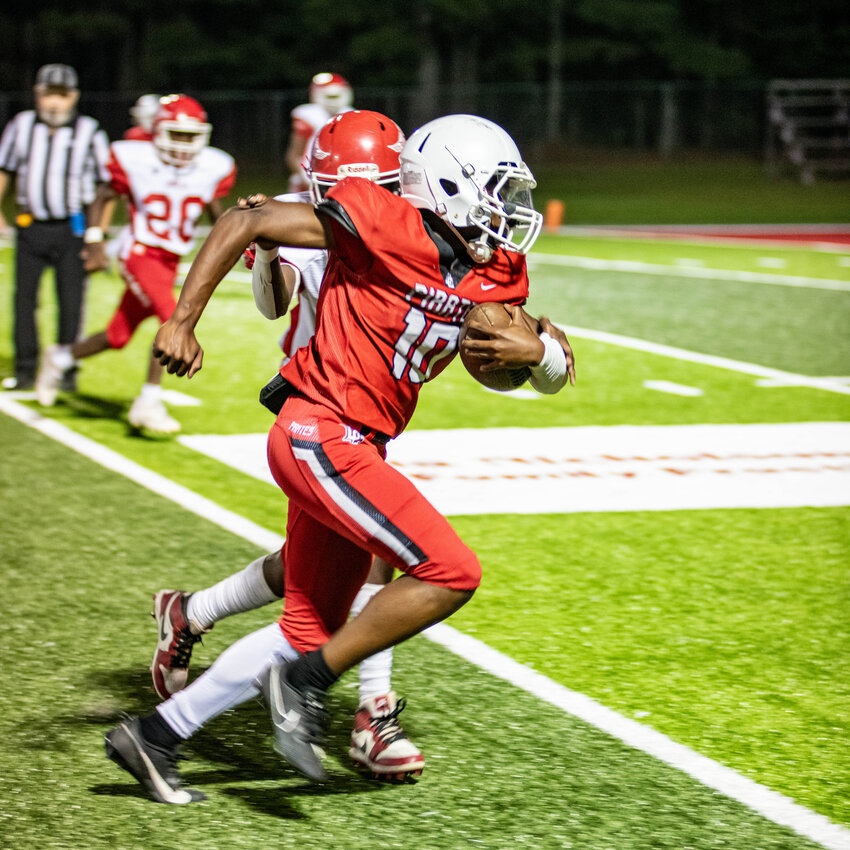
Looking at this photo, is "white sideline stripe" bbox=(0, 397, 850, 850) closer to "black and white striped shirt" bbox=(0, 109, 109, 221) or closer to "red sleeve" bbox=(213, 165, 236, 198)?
"red sleeve" bbox=(213, 165, 236, 198)

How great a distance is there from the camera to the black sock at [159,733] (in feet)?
11.7

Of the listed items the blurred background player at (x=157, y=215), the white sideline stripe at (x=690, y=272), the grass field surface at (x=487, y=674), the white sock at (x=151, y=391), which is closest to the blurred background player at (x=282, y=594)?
the grass field surface at (x=487, y=674)

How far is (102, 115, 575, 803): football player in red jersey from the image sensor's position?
3379 mm

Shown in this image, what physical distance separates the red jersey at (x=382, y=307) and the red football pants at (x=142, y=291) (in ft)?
16.1

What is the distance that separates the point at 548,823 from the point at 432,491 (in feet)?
11.7

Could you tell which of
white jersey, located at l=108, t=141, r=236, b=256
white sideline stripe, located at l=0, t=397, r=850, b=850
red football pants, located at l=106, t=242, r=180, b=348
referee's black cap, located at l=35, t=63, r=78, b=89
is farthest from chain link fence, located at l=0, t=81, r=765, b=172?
white sideline stripe, located at l=0, t=397, r=850, b=850

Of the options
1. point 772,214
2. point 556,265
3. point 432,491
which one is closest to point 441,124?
point 432,491

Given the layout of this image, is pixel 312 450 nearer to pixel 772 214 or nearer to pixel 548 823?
pixel 548 823

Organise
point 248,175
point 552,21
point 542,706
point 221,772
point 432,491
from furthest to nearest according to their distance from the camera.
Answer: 1. point 552,21
2. point 248,175
3. point 432,491
4. point 542,706
5. point 221,772

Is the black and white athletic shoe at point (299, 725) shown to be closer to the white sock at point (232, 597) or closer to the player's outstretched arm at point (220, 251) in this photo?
the white sock at point (232, 597)

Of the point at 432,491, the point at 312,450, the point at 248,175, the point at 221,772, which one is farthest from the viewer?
the point at 248,175

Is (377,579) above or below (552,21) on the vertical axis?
below

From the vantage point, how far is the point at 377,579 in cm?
439

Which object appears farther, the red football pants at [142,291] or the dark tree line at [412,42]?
the dark tree line at [412,42]
